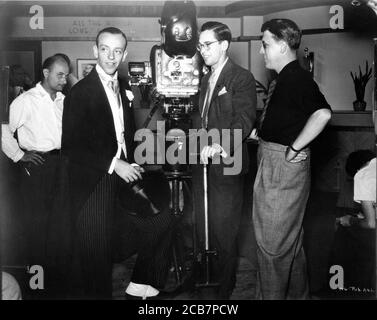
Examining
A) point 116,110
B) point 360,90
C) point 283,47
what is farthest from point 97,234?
point 360,90

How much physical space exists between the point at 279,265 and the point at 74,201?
0.95 m

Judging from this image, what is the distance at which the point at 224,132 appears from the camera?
7.24 ft

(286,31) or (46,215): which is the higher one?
(286,31)

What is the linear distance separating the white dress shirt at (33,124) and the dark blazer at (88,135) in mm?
439

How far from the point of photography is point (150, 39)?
18.8 feet

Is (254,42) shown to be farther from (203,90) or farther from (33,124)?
(33,124)

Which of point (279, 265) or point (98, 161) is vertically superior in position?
point (98, 161)

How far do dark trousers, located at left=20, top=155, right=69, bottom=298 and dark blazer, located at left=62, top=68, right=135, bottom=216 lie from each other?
0.43 meters

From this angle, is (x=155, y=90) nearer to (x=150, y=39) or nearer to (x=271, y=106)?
(x=271, y=106)

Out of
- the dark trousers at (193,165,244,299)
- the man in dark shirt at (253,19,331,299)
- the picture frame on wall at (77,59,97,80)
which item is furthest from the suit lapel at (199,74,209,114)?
the picture frame on wall at (77,59,97,80)

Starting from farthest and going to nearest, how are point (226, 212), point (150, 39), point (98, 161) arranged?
point (150, 39), point (226, 212), point (98, 161)

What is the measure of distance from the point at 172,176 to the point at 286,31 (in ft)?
2.73

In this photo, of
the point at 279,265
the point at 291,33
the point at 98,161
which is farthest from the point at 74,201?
the point at 291,33
